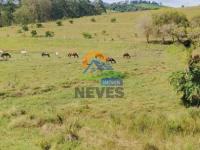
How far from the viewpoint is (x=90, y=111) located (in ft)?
60.3

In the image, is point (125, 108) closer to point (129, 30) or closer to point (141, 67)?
point (141, 67)

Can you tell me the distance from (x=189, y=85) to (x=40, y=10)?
311ft

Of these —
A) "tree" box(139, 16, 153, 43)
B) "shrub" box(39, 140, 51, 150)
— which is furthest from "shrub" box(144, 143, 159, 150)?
"tree" box(139, 16, 153, 43)

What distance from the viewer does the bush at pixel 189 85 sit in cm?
2073

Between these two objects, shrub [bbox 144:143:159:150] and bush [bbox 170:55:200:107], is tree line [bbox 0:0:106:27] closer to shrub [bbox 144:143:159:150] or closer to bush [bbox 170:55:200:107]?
bush [bbox 170:55:200:107]

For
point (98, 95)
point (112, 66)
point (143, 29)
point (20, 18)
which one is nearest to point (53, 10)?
point (20, 18)

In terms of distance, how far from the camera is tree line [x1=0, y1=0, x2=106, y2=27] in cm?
10425

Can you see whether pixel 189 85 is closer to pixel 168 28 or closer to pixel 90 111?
pixel 90 111

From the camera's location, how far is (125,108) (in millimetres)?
19625

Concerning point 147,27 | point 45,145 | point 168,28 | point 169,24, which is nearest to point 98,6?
point 169,24

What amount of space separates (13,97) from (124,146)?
1223 cm

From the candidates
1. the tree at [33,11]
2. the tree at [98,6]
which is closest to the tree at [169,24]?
the tree at [33,11]

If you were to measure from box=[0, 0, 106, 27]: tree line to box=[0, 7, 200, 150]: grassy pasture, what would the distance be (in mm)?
69953

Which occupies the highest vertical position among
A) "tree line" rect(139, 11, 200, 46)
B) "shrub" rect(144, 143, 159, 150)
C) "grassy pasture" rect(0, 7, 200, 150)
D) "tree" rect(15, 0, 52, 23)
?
"tree" rect(15, 0, 52, 23)
